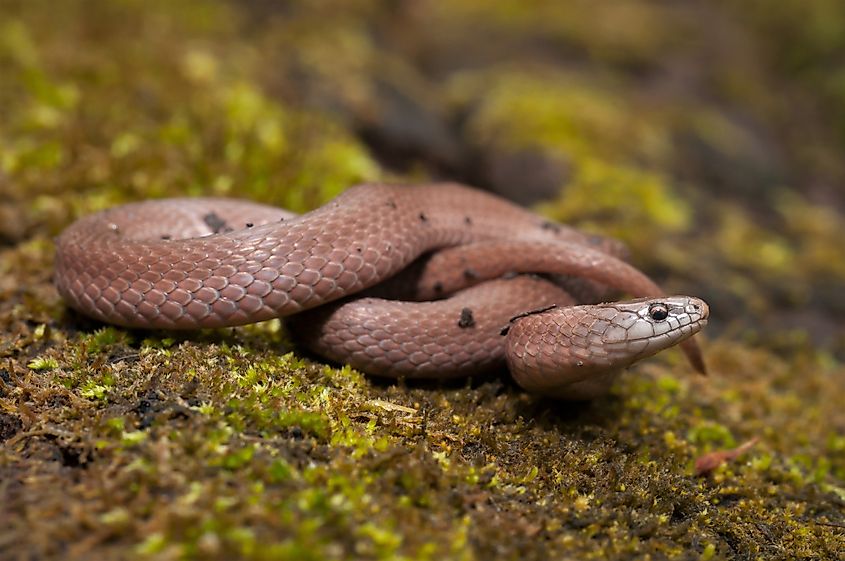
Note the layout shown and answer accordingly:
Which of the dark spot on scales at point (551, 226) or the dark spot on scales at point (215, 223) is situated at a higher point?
the dark spot on scales at point (215, 223)

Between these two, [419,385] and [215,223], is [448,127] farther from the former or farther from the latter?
[419,385]

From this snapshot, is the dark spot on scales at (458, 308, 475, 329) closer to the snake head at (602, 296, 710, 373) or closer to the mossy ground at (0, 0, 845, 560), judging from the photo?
the mossy ground at (0, 0, 845, 560)

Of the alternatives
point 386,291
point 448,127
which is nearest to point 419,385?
point 386,291

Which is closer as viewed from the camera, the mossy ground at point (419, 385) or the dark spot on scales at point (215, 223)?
the mossy ground at point (419, 385)

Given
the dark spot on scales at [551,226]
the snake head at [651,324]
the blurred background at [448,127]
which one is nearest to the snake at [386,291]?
the snake head at [651,324]

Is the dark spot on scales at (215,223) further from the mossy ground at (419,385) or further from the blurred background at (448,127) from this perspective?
the blurred background at (448,127)
